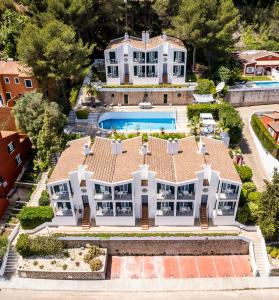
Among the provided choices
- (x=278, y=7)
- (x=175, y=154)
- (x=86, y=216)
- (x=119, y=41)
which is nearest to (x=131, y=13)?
(x=119, y=41)

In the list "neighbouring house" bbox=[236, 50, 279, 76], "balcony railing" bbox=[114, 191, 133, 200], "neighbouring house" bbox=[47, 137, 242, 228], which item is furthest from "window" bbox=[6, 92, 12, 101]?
"neighbouring house" bbox=[236, 50, 279, 76]

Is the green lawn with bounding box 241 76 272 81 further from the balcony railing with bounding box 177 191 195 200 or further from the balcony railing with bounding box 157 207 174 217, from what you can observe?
the balcony railing with bounding box 157 207 174 217

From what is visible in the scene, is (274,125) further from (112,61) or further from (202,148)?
(112,61)

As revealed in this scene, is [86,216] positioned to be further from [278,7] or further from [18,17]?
[278,7]

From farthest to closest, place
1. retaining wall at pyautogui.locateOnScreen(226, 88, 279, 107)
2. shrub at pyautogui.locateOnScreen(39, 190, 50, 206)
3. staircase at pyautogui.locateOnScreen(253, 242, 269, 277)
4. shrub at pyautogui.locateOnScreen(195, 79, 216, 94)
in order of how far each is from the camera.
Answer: retaining wall at pyautogui.locateOnScreen(226, 88, 279, 107)
shrub at pyautogui.locateOnScreen(195, 79, 216, 94)
shrub at pyautogui.locateOnScreen(39, 190, 50, 206)
staircase at pyautogui.locateOnScreen(253, 242, 269, 277)

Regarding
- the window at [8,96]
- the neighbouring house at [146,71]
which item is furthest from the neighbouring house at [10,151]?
the neighbouring house at [146,71]

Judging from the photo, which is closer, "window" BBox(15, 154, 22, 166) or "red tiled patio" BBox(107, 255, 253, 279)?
"red tiled patio" BBox(107, 255, 253, 279)
